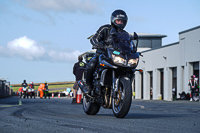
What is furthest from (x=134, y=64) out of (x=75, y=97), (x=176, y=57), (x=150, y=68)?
(x=150, y=68)

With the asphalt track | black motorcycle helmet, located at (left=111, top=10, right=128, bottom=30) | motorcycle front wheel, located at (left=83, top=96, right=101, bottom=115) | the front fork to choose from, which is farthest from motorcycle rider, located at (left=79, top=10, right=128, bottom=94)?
the asphalt track

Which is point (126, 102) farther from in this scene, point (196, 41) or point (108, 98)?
point (196, 41)

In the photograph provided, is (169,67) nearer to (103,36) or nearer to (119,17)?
(103,36)

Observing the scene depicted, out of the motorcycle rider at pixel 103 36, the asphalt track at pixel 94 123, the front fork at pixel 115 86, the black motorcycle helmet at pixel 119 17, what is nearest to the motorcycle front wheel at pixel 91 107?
the asphalt track at pixel 94 123

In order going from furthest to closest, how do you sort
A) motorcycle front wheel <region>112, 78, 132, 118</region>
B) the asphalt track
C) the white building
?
the white building → motorcycle front wheel <region>112, 78, 132, 118</region> → the asphalt track

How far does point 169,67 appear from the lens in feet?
145

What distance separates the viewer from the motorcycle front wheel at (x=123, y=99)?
779 cm

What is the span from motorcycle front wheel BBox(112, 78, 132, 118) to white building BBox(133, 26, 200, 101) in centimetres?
2966

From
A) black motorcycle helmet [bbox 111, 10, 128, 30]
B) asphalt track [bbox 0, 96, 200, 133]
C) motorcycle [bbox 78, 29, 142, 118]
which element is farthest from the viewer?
black motorcycle helmet [bbox 111, 10, 128, 30]

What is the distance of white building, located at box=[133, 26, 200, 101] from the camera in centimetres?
3812

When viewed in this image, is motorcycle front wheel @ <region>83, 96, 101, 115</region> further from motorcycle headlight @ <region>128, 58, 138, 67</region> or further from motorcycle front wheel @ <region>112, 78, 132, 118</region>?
motorcycle headlight @ <region>128, 58, 138, 67</region>

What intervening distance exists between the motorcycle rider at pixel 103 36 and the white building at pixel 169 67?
94.5ft

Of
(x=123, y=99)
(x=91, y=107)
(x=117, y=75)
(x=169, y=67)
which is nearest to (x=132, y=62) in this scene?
(x=117, y=75)

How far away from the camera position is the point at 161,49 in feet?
152
